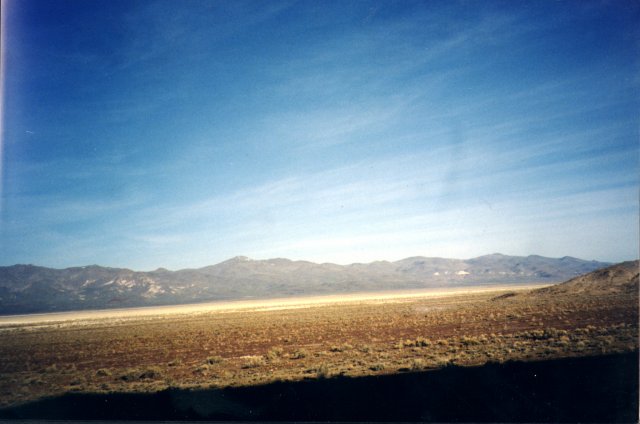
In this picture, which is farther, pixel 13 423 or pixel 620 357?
pixel 620 357

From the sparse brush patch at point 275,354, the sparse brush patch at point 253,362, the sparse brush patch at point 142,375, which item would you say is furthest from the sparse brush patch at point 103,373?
the sparse brush patch at point 275,354

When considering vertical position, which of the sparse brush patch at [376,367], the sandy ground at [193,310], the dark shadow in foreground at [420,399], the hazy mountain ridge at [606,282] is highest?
the dark shadow in foreground at [420,399]

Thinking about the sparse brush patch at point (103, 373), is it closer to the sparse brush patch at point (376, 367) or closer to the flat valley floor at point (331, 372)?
the flat valley floor at point (331, 372)

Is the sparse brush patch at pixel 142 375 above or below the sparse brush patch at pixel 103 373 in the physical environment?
above

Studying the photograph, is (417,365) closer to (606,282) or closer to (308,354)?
(308,354)

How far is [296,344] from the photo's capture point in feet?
64.7

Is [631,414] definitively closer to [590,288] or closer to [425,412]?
[425,412]

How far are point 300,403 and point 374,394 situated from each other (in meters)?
2.03

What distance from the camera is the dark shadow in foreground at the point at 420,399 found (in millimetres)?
7691

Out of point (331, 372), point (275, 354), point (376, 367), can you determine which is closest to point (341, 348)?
point (275, 354)

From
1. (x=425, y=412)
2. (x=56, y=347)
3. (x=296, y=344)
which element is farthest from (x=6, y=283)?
(x=425, y=412)

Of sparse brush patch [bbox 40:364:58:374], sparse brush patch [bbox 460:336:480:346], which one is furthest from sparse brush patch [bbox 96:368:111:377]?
sparse brush patch [bbox 460:336:480:346]

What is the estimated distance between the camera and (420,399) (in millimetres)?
8680

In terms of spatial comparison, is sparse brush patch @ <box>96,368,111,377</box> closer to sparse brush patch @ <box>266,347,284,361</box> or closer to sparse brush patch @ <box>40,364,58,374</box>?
sparse brush patch @ <box>40,364,58,374</box>
